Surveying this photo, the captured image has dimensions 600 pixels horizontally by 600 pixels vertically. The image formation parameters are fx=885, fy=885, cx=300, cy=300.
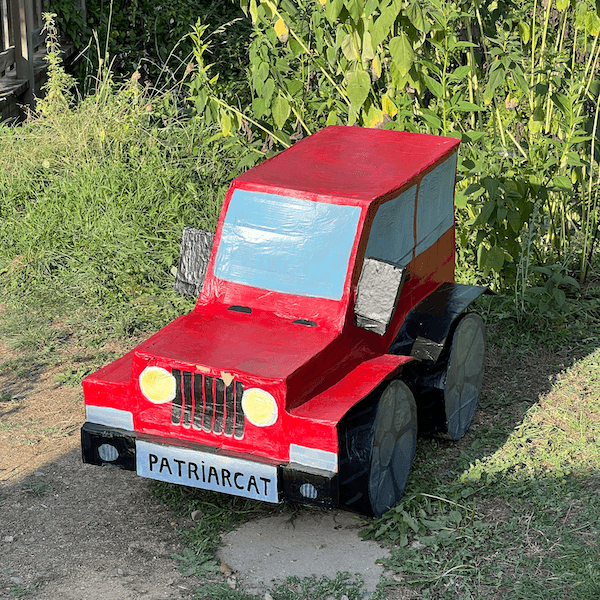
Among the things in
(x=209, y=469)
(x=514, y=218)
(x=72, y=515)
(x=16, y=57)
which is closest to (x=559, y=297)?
(x=514, y=218)

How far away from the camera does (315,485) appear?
3455 millimetres

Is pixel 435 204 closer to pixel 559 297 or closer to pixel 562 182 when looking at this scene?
pixel 562 182

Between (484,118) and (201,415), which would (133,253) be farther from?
(484,118)

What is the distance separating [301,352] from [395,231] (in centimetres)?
82

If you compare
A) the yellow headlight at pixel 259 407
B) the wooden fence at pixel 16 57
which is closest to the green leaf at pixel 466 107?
the yellow headlight at pixel 259 407

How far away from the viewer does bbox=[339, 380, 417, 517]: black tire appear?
3.60 metres

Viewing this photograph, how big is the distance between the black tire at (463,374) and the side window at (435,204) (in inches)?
18.3

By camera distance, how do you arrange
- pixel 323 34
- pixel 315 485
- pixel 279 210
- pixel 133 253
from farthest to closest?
1. pixel 133 253
2. pixel 323 34
3. pixel 279 210
4. pixel 315 485

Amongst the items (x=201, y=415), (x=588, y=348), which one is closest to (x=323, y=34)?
(x=588, y=348)

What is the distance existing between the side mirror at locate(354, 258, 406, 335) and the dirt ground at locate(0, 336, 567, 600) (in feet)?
3.64

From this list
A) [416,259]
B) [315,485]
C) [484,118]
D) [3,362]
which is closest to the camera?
[315,485]

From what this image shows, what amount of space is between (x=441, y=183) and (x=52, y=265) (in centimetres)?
337

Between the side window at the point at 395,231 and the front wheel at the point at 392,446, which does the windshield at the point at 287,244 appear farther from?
the front wheel at the point at 392,446

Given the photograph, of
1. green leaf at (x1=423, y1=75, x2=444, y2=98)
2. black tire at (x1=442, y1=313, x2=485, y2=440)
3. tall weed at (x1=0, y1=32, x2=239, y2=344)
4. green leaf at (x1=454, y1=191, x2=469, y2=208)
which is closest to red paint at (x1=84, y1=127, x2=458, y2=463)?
black tire at (x1=442, y1=313, x2=485, y2=440)
